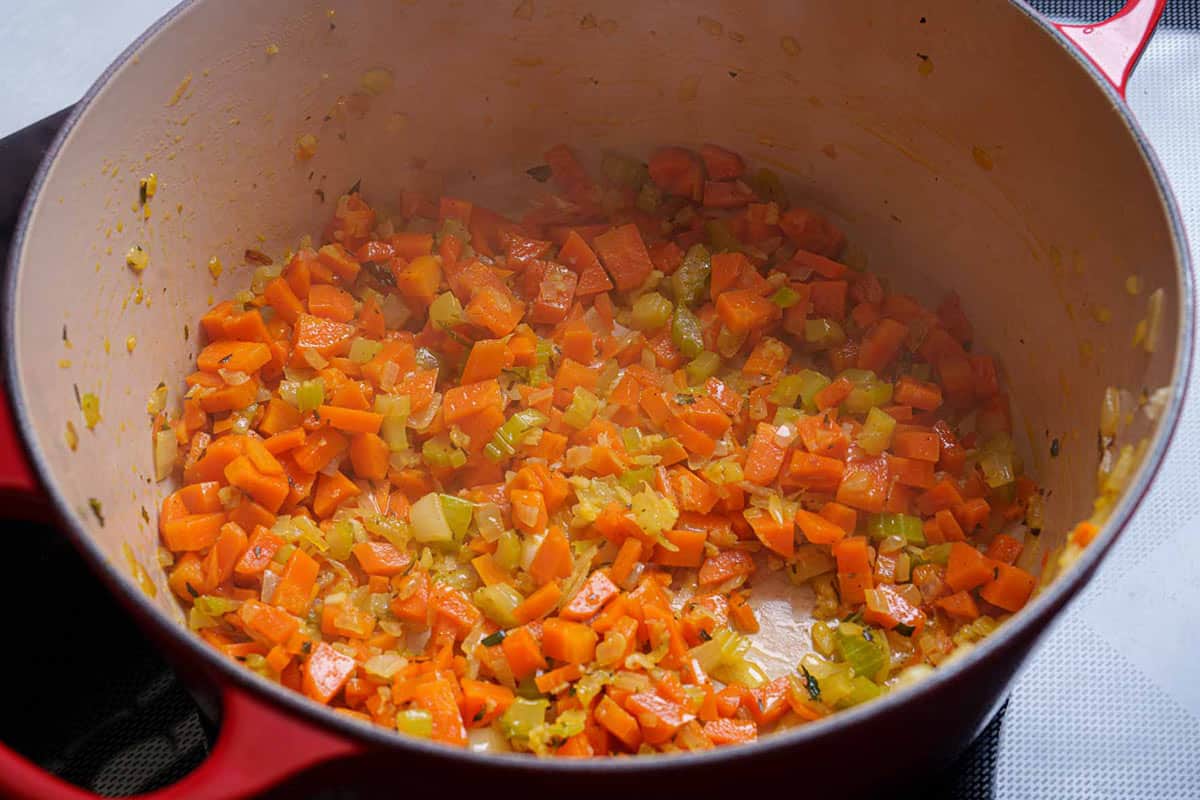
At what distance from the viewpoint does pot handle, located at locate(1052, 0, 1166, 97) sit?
1.60m

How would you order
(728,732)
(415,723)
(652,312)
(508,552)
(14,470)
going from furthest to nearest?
(652,312) → (508,552) → (728,732) → (415,723) → (14,470)

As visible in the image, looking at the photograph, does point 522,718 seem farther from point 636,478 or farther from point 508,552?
point 636,478

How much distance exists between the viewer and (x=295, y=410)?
1.91 meters

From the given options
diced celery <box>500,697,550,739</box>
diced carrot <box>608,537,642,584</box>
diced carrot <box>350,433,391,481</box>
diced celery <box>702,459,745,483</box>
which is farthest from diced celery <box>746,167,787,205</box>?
diced celery <box>500,697,550,739</box>

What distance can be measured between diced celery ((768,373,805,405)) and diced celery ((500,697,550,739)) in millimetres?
772

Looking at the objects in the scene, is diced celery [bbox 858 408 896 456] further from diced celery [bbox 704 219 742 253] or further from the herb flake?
the herb flake

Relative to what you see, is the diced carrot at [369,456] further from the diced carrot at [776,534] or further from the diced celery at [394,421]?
the diced carrot at [776,534]

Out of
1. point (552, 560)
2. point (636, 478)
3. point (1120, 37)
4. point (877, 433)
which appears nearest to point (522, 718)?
point (552, 560)

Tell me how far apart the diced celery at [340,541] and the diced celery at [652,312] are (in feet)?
2.41

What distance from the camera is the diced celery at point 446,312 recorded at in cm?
205

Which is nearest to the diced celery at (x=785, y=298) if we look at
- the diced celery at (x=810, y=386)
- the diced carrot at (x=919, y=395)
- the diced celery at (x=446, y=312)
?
the diced celery at (x=810, y=386)

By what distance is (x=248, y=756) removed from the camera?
104cm

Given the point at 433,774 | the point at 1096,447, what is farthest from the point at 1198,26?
the point at 433,774

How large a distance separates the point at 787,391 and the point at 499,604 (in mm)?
711
